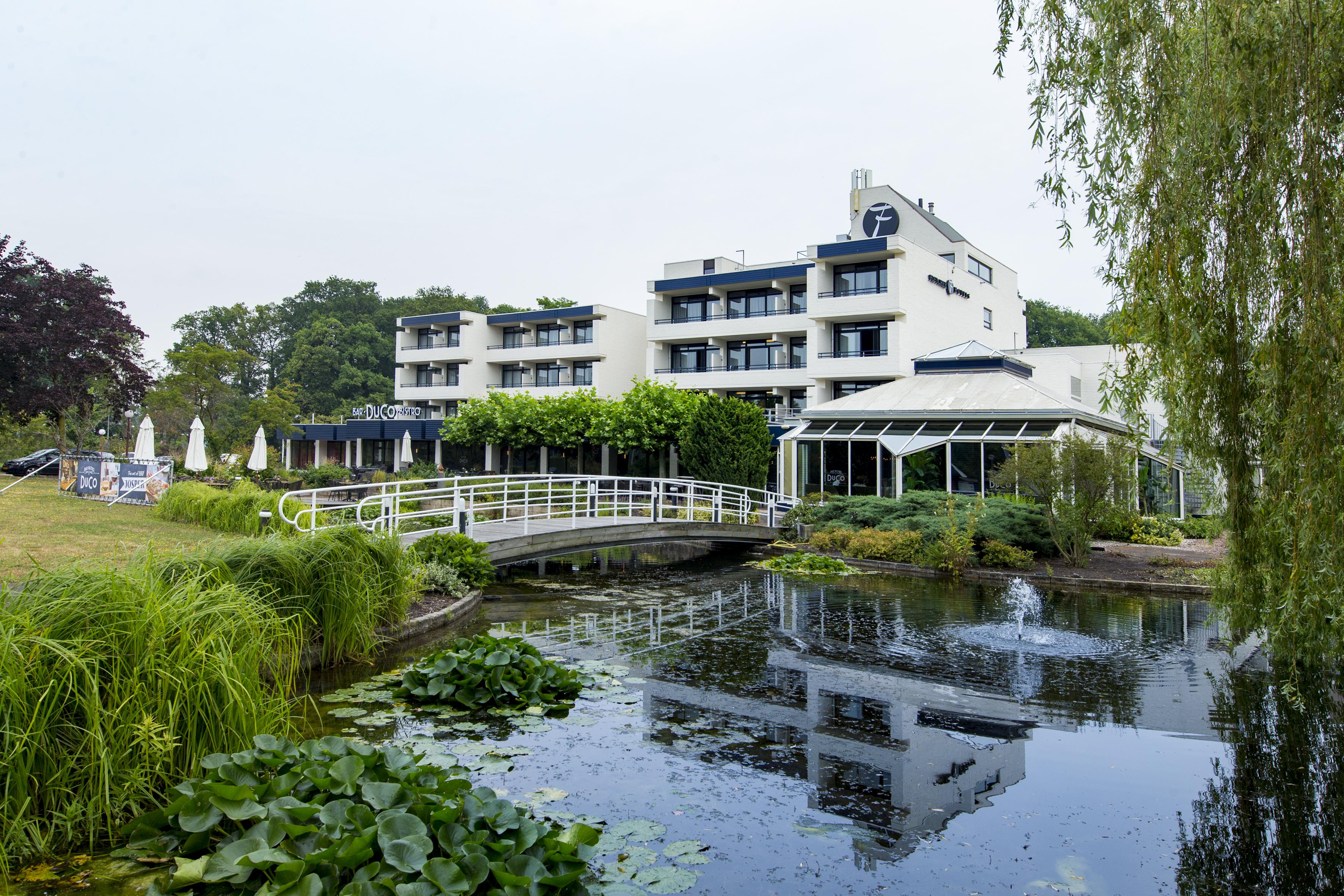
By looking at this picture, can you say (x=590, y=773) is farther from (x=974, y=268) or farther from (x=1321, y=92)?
(x=974, y=268)

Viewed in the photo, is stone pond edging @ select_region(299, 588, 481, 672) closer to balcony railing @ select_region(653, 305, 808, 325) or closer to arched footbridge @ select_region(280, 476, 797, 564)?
arched footbridge @ select_region(280, 476, 797, 564)

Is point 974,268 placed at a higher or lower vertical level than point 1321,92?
higher

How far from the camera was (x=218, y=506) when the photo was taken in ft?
55.8

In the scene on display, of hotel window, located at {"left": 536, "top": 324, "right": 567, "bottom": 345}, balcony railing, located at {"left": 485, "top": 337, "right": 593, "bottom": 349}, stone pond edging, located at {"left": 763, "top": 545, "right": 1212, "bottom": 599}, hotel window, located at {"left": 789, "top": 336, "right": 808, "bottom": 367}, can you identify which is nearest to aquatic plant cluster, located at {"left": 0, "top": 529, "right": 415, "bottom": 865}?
stone pond edging, located at {"left": 763, "top": 545, "right": 1212, "bottom": 599}

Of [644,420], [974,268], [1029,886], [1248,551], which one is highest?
[974,268]

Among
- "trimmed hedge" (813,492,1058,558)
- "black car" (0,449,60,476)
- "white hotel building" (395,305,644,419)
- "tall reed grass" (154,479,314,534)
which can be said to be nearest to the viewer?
"tall reed grass" (154,479,314,534)

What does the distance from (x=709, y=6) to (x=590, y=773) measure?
28.8ft

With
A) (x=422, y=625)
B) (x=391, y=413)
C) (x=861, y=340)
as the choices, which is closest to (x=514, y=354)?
(x=391, y=413)

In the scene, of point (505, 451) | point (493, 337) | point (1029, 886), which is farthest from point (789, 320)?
point (1029, 886)

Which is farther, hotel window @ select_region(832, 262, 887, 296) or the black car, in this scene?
the black car

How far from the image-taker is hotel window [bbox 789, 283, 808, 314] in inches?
1457

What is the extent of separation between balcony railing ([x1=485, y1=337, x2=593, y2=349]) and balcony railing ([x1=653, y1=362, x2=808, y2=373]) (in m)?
5.86

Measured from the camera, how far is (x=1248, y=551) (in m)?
6.31

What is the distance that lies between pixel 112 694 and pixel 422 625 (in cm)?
554
